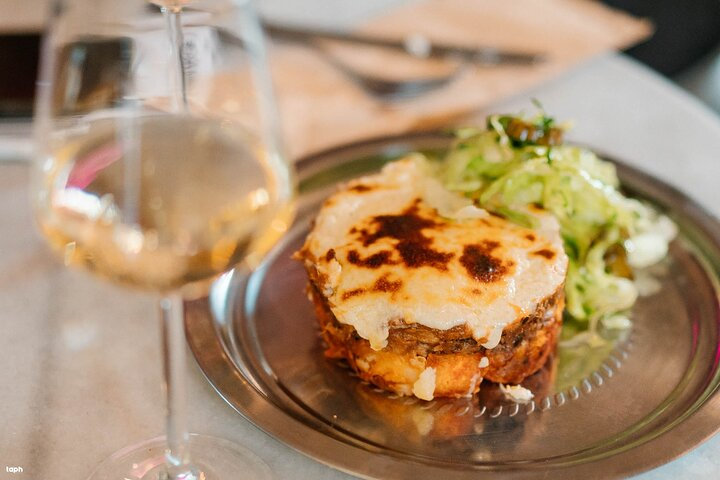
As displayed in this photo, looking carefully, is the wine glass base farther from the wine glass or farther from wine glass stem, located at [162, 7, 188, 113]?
wine glass stem, located at [162, 7, 188, 113]

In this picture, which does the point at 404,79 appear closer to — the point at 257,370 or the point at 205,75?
the point at 257,370

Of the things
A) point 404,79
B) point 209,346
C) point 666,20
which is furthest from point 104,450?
point 666,20

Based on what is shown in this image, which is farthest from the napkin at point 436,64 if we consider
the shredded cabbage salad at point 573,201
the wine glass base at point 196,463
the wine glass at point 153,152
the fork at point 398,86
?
the wine glass at point 153,152

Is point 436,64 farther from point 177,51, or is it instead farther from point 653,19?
point 177,51

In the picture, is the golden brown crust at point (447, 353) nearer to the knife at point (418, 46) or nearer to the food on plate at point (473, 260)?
the food on plate at point (473, 260)

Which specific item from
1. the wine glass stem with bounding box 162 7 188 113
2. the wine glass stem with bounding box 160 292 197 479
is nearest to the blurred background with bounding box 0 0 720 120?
the wine glass stem with bounding box 162 7 188 113
